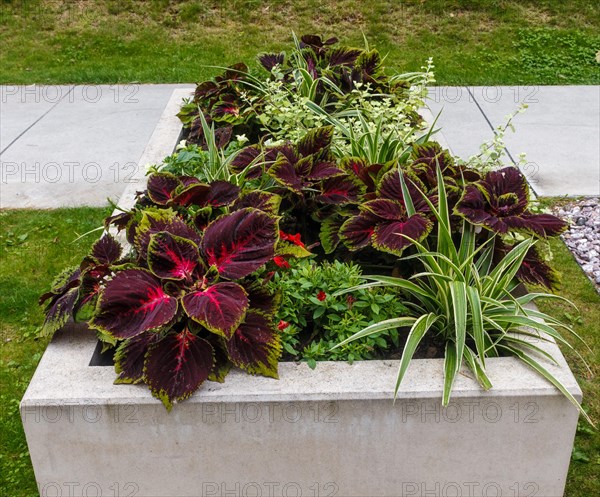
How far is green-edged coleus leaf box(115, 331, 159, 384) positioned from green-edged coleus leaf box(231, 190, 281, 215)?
25.3 inches

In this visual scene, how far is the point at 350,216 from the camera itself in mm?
2928

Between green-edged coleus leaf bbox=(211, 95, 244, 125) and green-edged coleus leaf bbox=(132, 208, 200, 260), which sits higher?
green-edged coleus leaf bbox=(132, 208, 200, 260)

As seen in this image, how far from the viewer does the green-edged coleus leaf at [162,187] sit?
288cm

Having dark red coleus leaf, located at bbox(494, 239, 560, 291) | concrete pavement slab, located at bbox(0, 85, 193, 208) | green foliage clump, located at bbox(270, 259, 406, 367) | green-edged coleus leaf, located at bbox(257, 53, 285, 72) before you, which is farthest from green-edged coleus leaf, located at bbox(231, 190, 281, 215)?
concrete pavement slab, located at bbox(0, 85, 193, 208)

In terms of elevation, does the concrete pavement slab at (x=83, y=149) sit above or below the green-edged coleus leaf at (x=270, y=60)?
below

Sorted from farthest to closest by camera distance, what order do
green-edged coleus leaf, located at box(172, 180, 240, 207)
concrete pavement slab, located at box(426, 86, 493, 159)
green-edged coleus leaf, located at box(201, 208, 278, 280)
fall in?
1. concrete pavement slab, located at box(426, 86, 493, 159)
2. green-edged coleus leaf, located at box(172, 180, 240, 207)
3. green-edged coleus leaf, located at box(201, 208, 278, 280)

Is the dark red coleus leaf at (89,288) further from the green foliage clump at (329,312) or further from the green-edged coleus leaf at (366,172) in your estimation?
the green-edged coleus leaf at (366,172)

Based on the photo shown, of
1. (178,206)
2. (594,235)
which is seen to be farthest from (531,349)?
(594,235)

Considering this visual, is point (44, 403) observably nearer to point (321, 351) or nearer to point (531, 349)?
point (321, 351)

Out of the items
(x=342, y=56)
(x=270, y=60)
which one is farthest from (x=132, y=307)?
(x=342, y=56)

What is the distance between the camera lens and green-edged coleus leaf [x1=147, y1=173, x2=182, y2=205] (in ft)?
9.46

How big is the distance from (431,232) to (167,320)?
1153mm

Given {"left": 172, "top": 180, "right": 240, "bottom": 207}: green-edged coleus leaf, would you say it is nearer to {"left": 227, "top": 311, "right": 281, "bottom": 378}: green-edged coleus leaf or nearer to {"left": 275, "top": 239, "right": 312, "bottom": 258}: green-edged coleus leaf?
{"left": 275, "top": 239, "right": 312, "bottom": 258}: green-edged coleus leaf

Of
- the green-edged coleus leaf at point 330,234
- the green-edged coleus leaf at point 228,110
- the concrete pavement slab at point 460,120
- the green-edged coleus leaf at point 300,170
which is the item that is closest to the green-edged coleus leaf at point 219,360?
the green-edged coleus leaf at point 330,234
